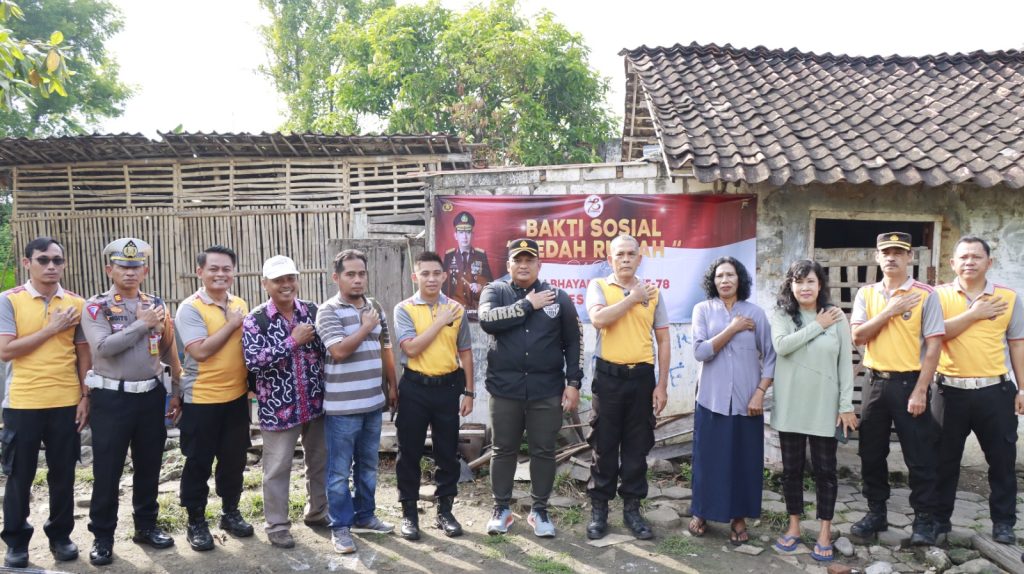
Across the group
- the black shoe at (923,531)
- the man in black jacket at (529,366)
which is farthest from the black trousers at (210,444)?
the black shoe at (923,531)

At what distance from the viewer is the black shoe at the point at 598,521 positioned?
4672 millimetres

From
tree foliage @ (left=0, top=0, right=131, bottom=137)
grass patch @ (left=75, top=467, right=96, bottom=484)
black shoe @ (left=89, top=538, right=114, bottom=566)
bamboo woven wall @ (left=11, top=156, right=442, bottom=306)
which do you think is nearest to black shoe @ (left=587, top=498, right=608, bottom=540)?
black shoe @ (left=89, top=538, right=114, bottom=566)

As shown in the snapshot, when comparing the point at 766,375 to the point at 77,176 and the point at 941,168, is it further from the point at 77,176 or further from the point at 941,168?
the point at 77,176

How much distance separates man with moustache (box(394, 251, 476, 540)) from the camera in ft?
14.7

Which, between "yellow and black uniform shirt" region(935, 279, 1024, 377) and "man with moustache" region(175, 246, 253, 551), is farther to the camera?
"yellow and black uniform shirt" region(935, 279, 1024, 377)

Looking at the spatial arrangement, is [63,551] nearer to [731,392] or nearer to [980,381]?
[731,392]

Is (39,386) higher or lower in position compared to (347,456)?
higher

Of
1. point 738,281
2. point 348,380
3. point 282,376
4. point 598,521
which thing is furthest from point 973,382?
point 282,376

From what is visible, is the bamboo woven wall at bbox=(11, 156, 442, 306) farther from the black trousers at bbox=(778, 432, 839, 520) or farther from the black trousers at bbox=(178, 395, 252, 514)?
the black trousers at bbox=(778, 432, 839, 520)

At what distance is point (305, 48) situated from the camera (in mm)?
22172

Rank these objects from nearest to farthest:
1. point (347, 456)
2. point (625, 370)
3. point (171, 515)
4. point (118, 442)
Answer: point (118, 442), point (347, 456), point (625, 370), point (171, 515)

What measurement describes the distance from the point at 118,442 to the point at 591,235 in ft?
13.3

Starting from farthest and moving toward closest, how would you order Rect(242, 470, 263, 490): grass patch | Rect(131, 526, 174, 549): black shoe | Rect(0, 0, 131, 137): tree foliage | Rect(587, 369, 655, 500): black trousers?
Rect(0, 0, 131, 137): tree foliage
Rect(242, 470, 263, 490): grass patch
Rect(587, 369, 655, 500): black trousers
Rect(131, 526, 174, 549): black shoe

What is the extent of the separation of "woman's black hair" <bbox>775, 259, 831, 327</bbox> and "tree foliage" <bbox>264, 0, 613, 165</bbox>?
12.0 m
